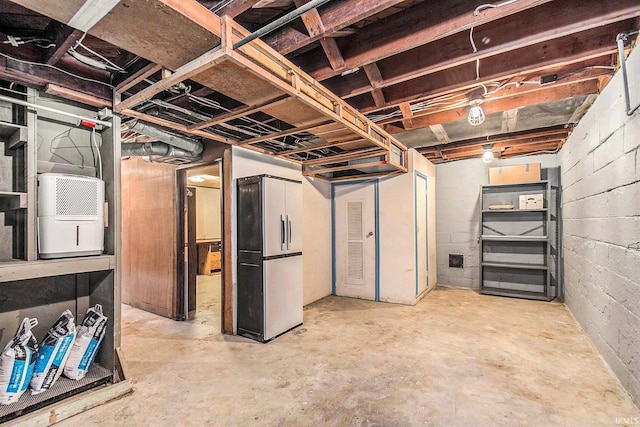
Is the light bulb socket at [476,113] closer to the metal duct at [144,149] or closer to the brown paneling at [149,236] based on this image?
the metal duct at [144,149]

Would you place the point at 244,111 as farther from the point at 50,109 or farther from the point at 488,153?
the point at 488,153

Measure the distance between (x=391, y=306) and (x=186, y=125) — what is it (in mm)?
3560

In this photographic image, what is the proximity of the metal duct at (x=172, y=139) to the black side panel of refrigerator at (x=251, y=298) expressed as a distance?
4.58 feet

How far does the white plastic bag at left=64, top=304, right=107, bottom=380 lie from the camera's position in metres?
2.26

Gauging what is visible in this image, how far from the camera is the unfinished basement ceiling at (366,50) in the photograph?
1681 millimetres

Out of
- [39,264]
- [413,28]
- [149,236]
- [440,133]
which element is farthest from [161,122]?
[440,133]

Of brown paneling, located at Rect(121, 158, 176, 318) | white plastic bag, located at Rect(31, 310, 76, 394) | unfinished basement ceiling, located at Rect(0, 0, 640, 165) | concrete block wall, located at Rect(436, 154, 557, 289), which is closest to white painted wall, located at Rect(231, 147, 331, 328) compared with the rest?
unfinished basement ceiling, located at Rect(0, 0, 640, 165)

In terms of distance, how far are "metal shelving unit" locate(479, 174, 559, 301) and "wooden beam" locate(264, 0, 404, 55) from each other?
446 cm

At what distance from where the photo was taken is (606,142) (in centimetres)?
266

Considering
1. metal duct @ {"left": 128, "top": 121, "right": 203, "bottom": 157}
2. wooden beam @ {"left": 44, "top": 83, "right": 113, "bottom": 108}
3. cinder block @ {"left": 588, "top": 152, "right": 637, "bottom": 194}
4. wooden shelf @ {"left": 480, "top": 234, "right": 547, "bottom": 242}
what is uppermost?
wooden beam @ {"left": 44, "top": 83, "right": 113, "bottom": 108}

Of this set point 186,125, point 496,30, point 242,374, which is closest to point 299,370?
point 242,374

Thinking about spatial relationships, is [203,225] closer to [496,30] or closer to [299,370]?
[299,370]

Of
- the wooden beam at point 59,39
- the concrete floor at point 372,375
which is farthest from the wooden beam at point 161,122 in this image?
the concrete floor at point 372,375

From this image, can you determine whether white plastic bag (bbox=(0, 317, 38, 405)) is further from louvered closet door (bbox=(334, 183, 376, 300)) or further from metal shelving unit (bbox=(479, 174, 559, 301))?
metal shelving unit (bbox=(479, 174, 559, 301))
